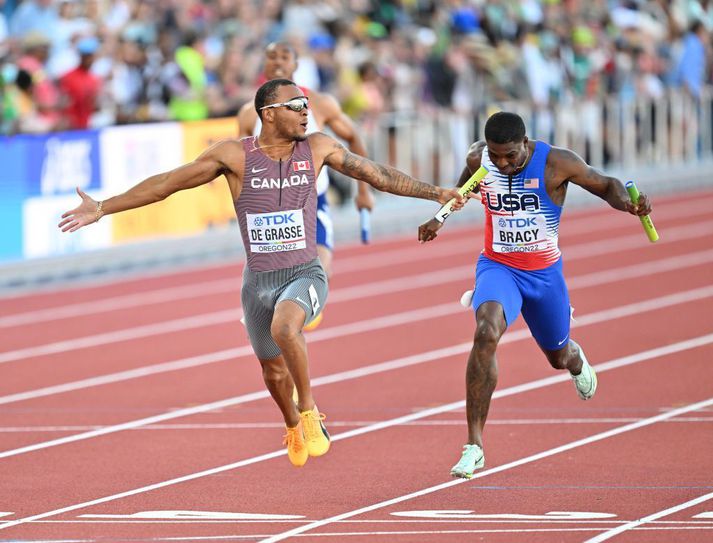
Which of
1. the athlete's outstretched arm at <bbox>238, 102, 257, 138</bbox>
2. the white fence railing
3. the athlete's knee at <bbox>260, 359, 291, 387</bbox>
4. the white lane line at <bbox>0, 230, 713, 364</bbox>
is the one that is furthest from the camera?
the white fence railing

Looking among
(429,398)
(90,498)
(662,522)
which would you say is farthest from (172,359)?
(662,522)

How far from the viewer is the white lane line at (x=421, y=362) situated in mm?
10039

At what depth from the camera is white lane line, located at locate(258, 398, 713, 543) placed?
7445mm

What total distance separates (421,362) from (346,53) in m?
8.30

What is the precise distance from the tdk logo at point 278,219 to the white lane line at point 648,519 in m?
2.22

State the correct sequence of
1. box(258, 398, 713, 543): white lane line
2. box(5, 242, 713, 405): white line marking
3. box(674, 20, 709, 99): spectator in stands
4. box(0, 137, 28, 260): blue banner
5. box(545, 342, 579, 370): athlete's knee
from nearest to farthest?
box(258, 398, 713, 543): white lane line → box(545, 342, 579, 370): athlete's knee → box(5, 242, 713, 405): white line marking → box(0, 137, 28, 260): blue banner → box(674, 20, 709, 99): spectator in stands

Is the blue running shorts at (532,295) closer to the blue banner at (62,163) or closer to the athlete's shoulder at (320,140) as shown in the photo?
the athlete's shoulder at (320,140)

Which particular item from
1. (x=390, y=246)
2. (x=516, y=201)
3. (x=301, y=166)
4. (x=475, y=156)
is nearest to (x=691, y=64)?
(x=390, y=246)

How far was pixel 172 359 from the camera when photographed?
1273cm

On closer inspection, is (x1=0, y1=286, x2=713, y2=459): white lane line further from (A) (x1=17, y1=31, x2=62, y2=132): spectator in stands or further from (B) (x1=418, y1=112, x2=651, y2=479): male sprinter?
(A) (x1=17, y1=31, x2=62, y2=132): spectator in stands

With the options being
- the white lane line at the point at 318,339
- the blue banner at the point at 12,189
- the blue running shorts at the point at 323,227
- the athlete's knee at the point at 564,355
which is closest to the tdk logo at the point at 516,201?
the athlete's knee at the point at 564,355

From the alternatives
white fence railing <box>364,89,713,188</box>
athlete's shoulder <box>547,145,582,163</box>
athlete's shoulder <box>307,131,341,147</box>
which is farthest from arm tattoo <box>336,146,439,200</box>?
white fence railing <box>364,89,713,188</box>

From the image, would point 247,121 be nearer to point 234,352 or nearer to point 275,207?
point 234,352

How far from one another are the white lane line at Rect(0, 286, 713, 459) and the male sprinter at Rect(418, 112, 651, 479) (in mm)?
2369
